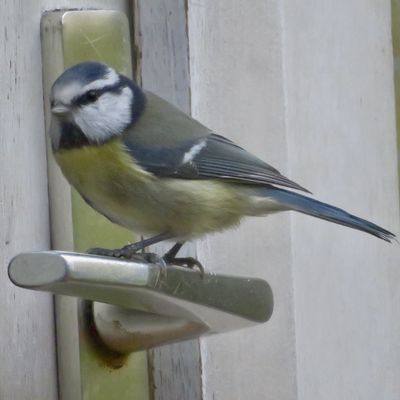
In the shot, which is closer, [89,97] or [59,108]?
[59,108]

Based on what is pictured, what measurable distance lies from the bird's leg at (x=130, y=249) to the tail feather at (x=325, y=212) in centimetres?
16

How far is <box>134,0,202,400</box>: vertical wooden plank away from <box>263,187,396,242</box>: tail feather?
0.42 feet

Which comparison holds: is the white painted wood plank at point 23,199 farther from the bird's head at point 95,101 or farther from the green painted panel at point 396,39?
the green painted panel at point 396,39

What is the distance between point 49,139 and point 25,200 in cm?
9

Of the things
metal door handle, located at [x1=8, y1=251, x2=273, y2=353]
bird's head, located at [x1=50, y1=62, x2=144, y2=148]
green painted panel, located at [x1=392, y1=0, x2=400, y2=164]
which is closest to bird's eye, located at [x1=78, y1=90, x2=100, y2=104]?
bird's head, located at [x1=50, y1=62, x2=144, y2=148]

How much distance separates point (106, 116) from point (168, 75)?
91 millimetres

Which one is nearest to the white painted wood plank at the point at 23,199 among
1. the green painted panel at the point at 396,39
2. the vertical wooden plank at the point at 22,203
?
the vertical wooden plank at the point at 22,203

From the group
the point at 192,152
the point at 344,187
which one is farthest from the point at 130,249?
the point at 344,187

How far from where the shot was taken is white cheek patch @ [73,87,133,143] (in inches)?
59.0

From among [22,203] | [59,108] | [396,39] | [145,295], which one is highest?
[396,39]

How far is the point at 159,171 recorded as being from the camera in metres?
1.55

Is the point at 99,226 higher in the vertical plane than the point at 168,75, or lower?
lower

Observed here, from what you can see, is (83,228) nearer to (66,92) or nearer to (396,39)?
(66,92)

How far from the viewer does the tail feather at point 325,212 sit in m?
1.53
